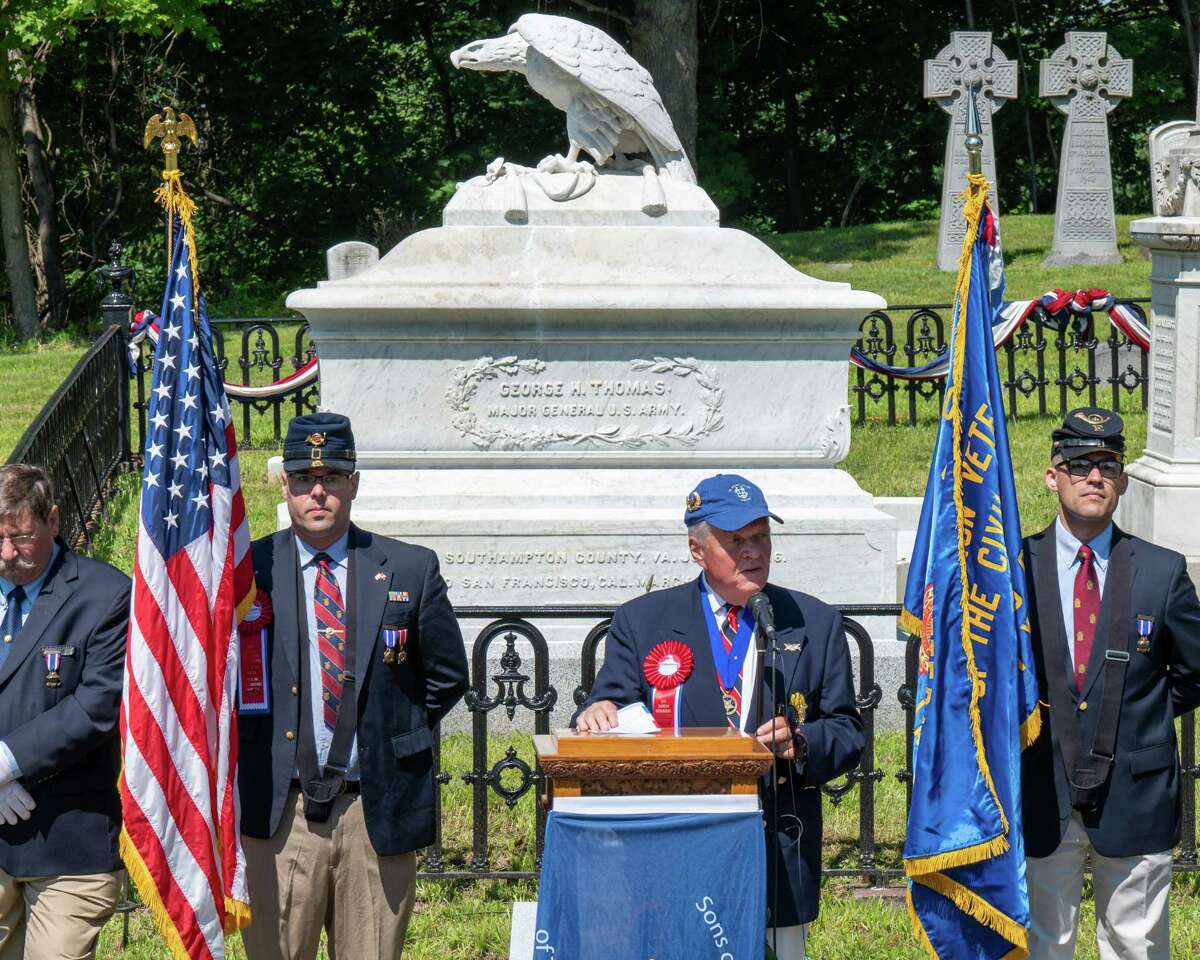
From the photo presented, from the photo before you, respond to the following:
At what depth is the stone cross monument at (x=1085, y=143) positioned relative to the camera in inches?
922

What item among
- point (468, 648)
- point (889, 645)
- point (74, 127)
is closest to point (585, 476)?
point (468, 648)

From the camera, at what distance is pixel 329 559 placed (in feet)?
15.8

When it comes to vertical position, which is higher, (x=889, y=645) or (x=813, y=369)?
(x=813, y=369)

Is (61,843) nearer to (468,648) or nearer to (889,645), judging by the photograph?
(468,648)

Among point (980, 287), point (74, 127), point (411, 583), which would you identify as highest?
point (74, 127)

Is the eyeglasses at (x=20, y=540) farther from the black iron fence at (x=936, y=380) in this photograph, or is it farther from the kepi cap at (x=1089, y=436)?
the black iron fence at (x=936, y=380)

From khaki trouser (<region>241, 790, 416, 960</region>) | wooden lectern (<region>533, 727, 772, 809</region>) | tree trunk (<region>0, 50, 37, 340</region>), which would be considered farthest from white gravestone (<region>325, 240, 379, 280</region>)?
wooden lectern (<region>533, 727, 772, 809</region>)

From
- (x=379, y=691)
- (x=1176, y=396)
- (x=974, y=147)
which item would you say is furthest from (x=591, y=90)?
(x=379, y=691)

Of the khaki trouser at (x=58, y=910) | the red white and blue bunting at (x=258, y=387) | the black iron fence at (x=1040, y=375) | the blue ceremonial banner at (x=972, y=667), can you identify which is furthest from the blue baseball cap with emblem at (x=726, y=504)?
the black iron fence at (x=1040, y=375)

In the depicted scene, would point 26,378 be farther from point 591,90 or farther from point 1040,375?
point 591,90

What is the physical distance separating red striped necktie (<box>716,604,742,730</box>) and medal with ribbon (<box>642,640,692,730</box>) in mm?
98

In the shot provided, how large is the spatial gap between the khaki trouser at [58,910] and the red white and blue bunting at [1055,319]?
10824 millimetres

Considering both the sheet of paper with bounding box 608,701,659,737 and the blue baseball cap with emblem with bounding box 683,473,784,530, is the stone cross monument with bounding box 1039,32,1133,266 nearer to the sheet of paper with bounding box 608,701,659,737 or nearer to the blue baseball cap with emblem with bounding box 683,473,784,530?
the blue baseball cap with emblem with bounding box 683,473,784,530

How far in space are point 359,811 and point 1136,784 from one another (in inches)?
83.1
